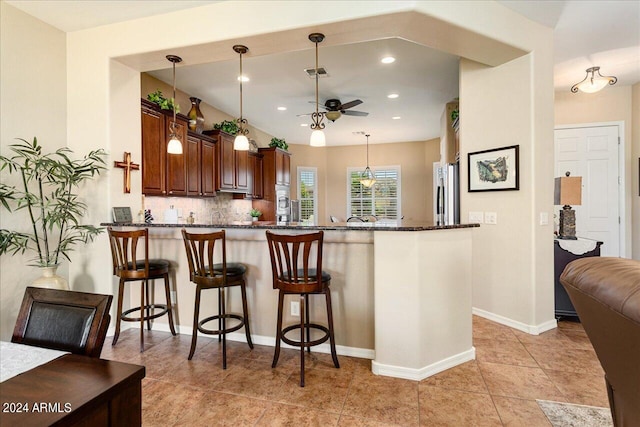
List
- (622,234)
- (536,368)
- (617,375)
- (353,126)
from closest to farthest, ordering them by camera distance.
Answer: (617,375)
(536,368)
(622,234)
(353,126)

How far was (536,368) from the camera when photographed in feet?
8.25

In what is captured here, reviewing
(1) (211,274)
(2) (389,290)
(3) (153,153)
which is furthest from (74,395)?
(3) (153,153)

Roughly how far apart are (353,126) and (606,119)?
4181mm

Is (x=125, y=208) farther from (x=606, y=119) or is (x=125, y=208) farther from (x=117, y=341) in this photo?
(x=606, y=119)

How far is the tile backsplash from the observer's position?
14.7ft

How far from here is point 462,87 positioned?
3.75 metres

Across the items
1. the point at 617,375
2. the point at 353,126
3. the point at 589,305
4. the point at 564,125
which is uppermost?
the point at 353,126

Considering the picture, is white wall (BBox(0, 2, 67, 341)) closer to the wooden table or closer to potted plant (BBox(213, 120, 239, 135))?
potted plant (BBox(213, 120, 239, 135))

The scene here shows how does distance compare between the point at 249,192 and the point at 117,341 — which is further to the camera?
the point at 249,192

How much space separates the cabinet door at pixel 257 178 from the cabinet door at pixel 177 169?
207 cm

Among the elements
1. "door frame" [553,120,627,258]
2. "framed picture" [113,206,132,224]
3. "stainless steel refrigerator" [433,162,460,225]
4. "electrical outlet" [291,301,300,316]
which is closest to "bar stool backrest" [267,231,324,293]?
"electrical outlet" [291,301,300,316]

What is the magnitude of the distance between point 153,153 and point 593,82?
5.46 m

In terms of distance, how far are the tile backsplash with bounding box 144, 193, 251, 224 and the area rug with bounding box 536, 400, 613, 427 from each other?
441 centimetres

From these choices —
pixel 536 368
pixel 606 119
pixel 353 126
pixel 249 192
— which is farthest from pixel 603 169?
pixel 249 192
